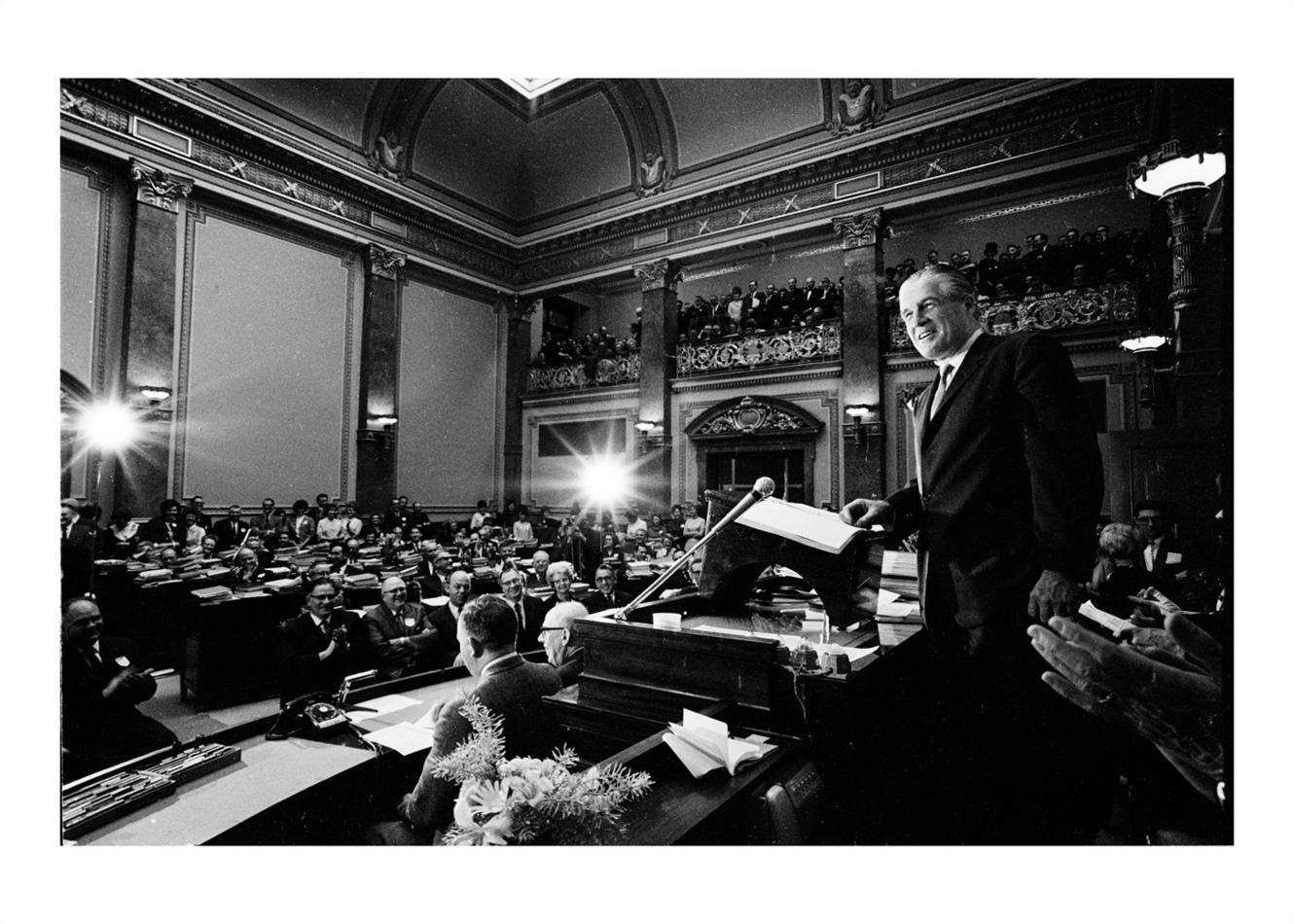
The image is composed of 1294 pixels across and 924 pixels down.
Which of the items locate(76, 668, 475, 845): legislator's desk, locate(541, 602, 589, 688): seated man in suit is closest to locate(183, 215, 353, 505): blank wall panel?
locate(541, 602, 589, 688): seated man in suit

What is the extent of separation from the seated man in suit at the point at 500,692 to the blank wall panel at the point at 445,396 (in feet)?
21.0

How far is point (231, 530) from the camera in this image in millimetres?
6270

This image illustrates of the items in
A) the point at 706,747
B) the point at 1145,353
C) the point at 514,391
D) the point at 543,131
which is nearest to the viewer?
the point at 706,747

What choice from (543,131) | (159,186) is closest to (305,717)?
(543,131)

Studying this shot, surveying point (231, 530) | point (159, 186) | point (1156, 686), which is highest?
point (159, 186)

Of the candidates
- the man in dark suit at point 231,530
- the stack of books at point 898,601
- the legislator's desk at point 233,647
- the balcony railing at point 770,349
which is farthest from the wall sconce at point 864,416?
the man in dark suit at point 231,530

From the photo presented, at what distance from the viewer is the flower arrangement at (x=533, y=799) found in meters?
1.20

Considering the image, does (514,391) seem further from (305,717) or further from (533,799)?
(533,799)

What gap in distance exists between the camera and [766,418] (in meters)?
6.54

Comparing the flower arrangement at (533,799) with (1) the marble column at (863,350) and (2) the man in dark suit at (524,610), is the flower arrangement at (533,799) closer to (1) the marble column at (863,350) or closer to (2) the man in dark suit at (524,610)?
(2) the man in dark suit at (524,610)

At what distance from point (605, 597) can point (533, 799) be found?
9.29 feet

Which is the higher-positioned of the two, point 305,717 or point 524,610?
point 305,717

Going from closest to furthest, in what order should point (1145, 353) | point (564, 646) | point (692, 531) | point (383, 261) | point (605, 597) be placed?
point (564, 646) → point (1145, 353) → point (605, 597) → point (692, 531) → point (383, 261)
